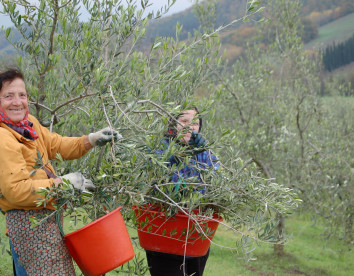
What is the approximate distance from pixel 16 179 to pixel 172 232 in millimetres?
1421

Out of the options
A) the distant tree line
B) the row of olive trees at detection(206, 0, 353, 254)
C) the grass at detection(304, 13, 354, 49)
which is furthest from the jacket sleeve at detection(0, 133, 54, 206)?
the grass at detection(304, 13, 354, 49)

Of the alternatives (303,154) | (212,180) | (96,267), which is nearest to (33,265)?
(96,267)

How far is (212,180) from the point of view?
11.9 feet

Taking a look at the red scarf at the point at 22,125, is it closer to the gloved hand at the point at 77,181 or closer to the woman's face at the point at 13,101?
the woman's face at the point at 13,101

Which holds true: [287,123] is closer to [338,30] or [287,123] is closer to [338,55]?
[338,55]

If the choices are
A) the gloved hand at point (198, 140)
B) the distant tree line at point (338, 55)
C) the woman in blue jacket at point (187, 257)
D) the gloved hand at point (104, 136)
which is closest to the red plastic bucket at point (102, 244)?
the gloved hand at point (104, 136)

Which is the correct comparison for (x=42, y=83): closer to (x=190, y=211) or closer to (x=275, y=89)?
(x=190, y=211)

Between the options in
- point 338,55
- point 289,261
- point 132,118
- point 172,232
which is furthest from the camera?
point 338,55

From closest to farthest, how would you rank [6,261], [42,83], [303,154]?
[42,83]
[6,261]
[303,154]

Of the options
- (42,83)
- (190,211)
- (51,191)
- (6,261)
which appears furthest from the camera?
(6,261)

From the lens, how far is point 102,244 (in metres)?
2.94

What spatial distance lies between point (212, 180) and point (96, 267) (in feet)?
3.82

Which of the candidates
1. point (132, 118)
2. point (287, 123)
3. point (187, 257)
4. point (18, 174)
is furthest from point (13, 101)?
point (287, 123)

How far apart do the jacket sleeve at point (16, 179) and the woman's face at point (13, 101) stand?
242 mm
